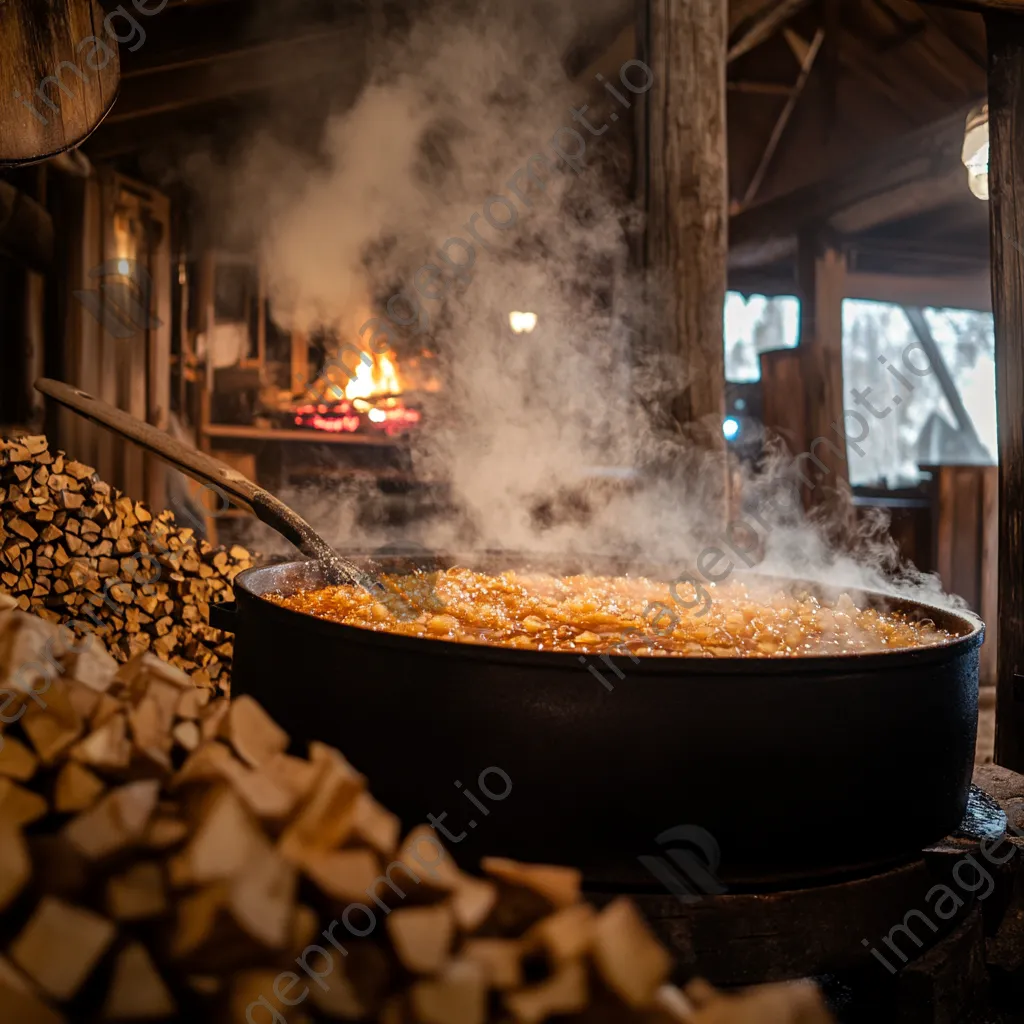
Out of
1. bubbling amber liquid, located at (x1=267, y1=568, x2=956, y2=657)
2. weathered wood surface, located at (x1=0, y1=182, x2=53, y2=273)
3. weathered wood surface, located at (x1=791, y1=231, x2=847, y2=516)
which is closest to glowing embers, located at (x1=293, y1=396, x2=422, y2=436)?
weathered wood surface, located at (x1=0, y1=182, x2=53, y2=273)

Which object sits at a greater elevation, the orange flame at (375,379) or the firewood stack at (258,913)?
the orange flame at (375,379)

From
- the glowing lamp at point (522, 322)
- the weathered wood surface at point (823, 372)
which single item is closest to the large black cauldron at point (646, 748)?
the glowing lamp at point (522, 322)

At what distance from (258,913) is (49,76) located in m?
2.39

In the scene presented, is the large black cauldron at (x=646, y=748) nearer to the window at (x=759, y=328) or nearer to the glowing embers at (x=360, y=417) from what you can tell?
the glowing embers at (x=360, y=417)

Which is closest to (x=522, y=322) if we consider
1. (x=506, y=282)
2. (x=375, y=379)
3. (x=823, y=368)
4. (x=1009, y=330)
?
(x=506, y=282)

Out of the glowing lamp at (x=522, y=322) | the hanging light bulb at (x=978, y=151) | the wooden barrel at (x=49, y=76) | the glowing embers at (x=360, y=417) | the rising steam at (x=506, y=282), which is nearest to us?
the wooden barrel at (x=49, y=76)

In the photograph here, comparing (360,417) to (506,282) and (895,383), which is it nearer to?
(506,282)

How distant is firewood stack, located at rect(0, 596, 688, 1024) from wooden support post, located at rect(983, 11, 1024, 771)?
9.47ft

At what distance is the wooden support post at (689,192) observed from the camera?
402 cm

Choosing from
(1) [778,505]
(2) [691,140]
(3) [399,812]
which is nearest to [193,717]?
(3) [399,812]

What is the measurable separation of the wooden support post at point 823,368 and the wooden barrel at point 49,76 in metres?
6.25

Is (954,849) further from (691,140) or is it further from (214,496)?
(214,496)

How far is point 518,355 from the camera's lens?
A: 7250 mm

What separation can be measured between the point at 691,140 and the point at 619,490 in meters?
1.71
